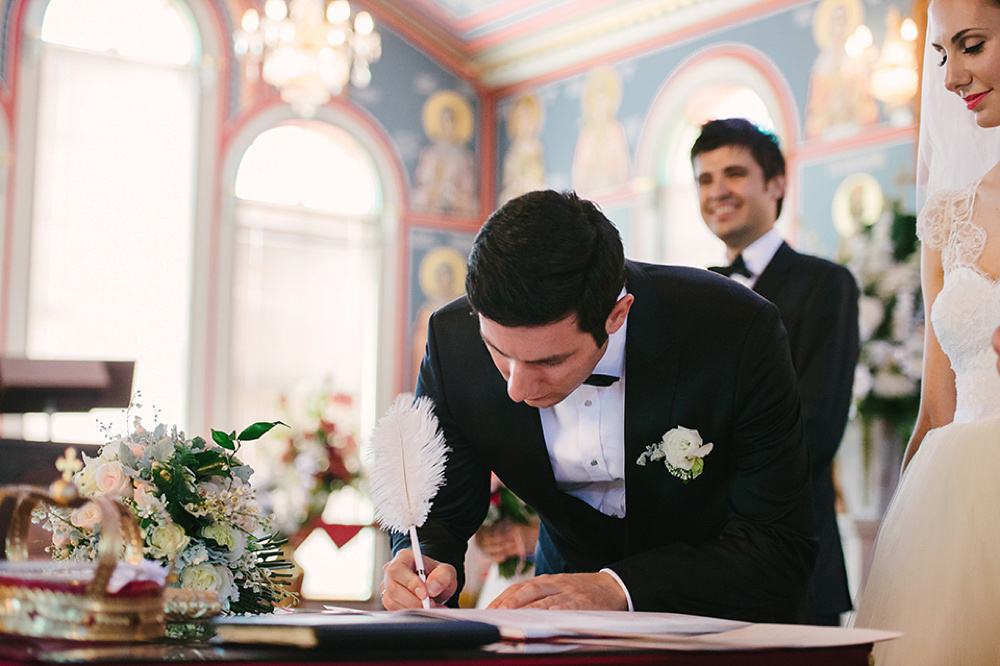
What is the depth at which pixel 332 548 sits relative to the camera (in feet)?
40.2

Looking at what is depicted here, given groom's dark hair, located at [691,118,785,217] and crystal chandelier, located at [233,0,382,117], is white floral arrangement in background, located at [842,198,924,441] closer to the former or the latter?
groom's dark hair, located at [691,118,785,217]

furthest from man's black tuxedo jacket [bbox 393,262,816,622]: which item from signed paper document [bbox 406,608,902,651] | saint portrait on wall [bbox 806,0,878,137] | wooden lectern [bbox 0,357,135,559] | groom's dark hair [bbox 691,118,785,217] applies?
saint portrait on wall [bbox 806,0,878,137]

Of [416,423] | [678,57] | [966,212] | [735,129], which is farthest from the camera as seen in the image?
[678,57]

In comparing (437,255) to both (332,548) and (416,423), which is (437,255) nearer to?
(332,548)

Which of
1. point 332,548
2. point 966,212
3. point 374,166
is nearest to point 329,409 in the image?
point 332,548

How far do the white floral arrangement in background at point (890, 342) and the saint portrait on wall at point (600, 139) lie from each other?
16.4ft

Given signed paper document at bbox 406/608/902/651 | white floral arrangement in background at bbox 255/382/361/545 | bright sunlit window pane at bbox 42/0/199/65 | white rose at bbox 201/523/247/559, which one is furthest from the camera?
bright sunlit window pane at bbox 42/0/199/65

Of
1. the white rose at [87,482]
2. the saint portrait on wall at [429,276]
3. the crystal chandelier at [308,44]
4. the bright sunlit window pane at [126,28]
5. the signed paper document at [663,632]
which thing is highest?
the bright sunlit window pane at [126,28]

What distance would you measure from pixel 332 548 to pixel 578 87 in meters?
5.61

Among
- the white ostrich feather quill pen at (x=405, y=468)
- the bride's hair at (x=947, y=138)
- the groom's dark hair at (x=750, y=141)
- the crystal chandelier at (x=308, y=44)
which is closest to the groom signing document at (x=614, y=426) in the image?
the white ostrich feather quill pen at (x=405, y=468)

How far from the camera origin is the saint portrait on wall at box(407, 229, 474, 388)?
12930 millimetres

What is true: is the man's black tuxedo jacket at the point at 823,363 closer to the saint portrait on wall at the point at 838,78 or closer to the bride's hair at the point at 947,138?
the bride's hair at the point at 947,138

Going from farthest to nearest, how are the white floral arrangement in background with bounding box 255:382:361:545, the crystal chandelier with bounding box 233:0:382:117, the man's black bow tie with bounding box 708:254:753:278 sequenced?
the crystal chandelier with bounding box 233:0:382:117 < the white floral arrangement in background with bounding box 255:382:361:545 < the man's black bow tie with bounding box 708:254:753:278

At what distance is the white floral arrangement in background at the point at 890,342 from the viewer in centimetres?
701
